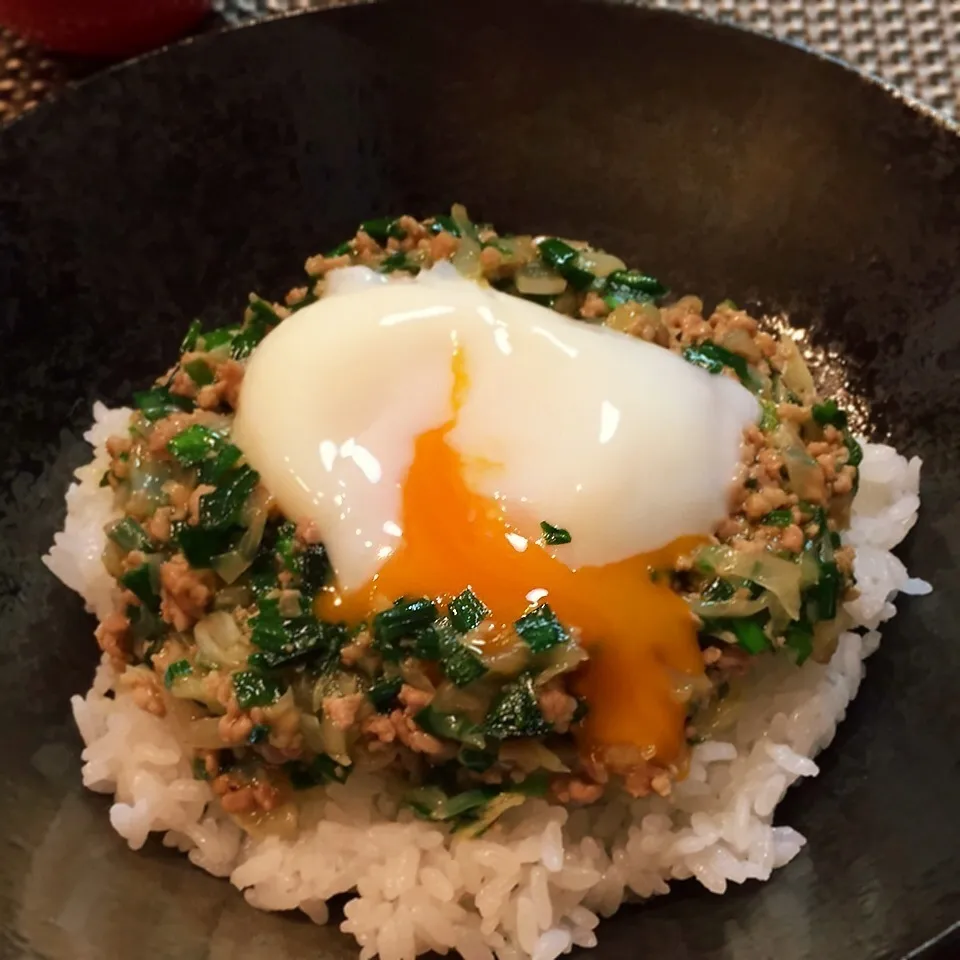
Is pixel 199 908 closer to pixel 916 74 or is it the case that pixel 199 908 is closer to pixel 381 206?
pixel 381 206

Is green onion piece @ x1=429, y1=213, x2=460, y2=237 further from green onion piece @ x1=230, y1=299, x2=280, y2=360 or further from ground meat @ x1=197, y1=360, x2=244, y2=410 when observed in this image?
ground meat @ x1=197, y1=360, x2=244, y2=410

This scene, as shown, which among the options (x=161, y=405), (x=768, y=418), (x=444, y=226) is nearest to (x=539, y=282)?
(x=444, y=226)

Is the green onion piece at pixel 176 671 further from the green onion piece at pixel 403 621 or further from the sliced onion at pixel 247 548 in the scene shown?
the green onion piece at pixel 403 621

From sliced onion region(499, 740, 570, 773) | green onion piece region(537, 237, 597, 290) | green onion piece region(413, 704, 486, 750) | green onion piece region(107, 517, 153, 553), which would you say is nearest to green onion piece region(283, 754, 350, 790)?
green onion piece region(413, 704, 486, 750)

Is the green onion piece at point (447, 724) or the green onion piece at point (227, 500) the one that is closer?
the green onion piece at point (447, 724)

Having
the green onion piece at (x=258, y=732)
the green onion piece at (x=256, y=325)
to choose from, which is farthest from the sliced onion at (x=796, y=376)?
the green onion piece at (x=258, y=732)

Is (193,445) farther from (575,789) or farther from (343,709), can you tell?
(575,789)
